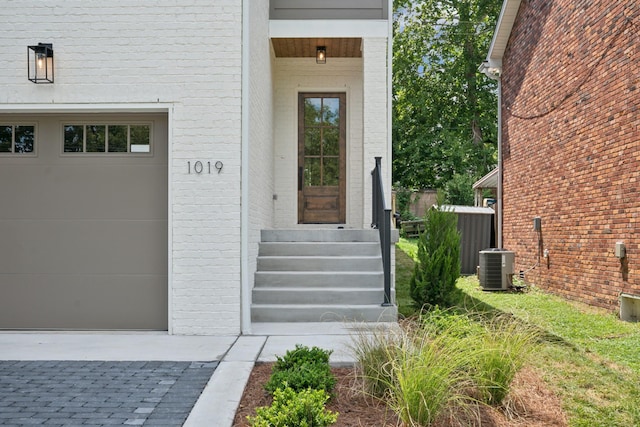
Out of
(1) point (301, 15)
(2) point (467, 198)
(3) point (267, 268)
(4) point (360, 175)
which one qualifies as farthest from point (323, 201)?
(2) point (467, 198)

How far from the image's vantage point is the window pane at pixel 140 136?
614 centimetres

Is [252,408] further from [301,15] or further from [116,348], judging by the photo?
[301,15]

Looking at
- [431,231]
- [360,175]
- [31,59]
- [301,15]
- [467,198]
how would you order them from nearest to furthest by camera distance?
[31,59] → [431,231] → [301,15] → [360,175] → [467,198]

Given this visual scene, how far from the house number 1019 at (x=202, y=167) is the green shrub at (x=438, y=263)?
103 inches

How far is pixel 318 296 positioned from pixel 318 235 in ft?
3.78

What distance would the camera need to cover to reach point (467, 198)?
20.2 metres

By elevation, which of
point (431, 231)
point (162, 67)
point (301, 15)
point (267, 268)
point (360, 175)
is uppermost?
point (301, 15)

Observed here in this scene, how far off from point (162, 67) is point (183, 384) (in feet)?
11.0

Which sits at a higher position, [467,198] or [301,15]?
[301,15]

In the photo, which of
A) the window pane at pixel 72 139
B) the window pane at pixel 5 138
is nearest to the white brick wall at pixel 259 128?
the window pane at pixel 72 139

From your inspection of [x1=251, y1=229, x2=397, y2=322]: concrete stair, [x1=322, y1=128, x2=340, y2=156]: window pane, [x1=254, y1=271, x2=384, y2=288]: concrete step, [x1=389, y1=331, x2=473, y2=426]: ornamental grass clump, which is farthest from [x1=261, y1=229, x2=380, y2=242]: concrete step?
[x1=389, y1=331, x2=473, y2=426]: ornamental grass clump

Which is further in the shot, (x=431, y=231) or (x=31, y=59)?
(x=431, y=231)

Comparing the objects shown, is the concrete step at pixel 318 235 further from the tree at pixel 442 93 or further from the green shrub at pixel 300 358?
the tree at pixel 442 93

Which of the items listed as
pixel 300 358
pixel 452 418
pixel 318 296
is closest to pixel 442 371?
pixel 452 418
